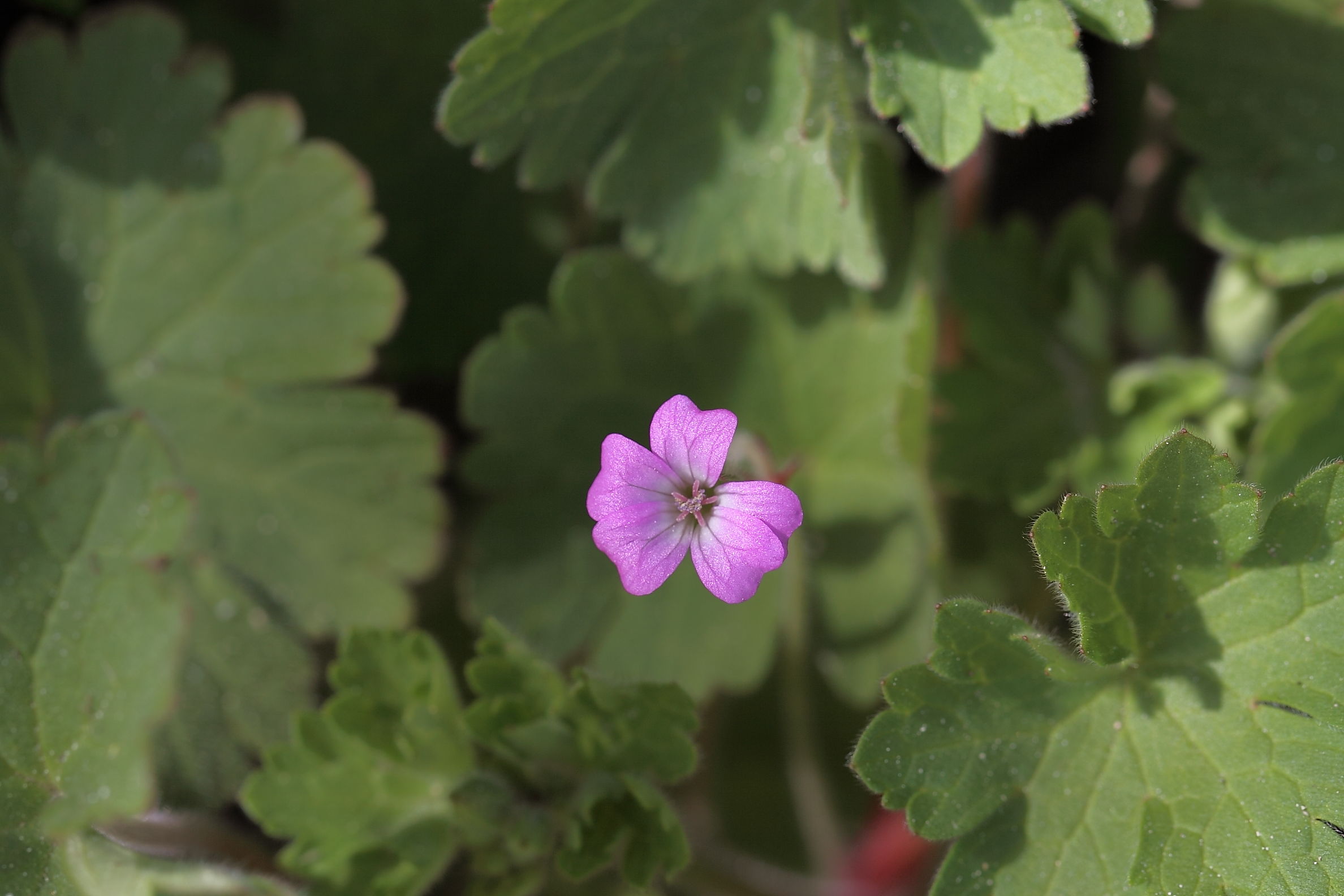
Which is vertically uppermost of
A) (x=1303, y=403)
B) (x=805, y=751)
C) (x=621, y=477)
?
(x=621, y=477)

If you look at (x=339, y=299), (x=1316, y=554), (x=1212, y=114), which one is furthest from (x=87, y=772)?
(x=1212, y=114)

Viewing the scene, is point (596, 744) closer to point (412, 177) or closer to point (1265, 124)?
point (412, 177)

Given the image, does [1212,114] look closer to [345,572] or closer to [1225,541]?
[1225,541]

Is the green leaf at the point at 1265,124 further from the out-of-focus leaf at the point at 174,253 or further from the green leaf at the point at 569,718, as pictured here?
the out-of-focus leaf at the point at 174,253

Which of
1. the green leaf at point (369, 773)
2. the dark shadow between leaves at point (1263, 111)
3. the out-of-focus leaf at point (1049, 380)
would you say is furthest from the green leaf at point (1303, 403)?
the green leaf at point (369, 773)

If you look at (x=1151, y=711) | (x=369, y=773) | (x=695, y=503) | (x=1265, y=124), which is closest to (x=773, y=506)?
(x=695, y=503)
